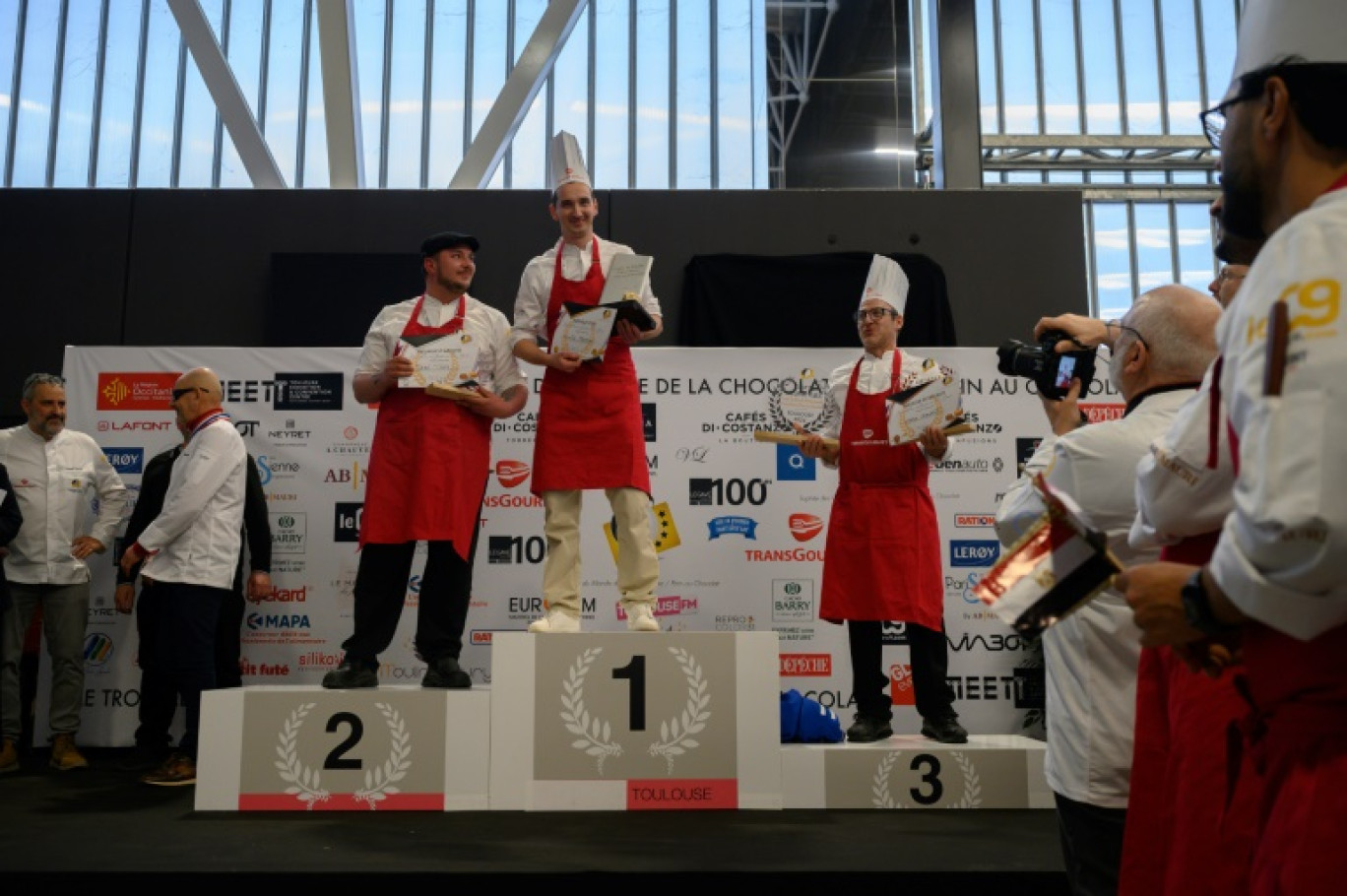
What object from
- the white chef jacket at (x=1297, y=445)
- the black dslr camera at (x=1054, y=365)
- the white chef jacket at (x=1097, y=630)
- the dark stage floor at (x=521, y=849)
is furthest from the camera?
the dark stage floor at (x=521, y=849)

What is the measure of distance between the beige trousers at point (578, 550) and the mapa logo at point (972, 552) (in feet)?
6.59

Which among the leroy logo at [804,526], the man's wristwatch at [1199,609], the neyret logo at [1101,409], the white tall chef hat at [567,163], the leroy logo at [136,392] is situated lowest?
the man's wristwatch at [1199,609]

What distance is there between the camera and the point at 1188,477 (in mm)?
1341

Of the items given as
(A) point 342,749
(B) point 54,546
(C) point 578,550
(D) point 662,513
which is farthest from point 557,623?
(B) point 54,546

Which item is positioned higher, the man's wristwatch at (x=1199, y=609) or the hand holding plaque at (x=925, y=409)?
the hand holding plaque at (x=925, y=409)

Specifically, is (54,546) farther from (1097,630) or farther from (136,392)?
(1097,630)

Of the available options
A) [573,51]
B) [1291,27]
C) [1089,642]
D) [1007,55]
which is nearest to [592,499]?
[1089,642]

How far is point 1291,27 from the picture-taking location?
4.00 ft

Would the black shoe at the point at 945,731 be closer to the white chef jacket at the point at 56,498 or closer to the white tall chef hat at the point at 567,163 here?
the white tall chef hat at the point at 567,163

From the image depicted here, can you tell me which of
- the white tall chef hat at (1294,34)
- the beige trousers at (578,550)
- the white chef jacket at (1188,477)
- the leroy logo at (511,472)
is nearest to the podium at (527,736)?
the beige trousers at (578,550)

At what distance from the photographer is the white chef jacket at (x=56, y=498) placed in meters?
4.75

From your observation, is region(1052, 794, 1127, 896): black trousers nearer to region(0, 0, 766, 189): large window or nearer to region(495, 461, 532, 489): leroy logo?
region(495, 461, 532, 489): leroy logo

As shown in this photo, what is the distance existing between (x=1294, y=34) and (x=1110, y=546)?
0.96 meters

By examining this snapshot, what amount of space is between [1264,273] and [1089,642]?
1.19 meters
